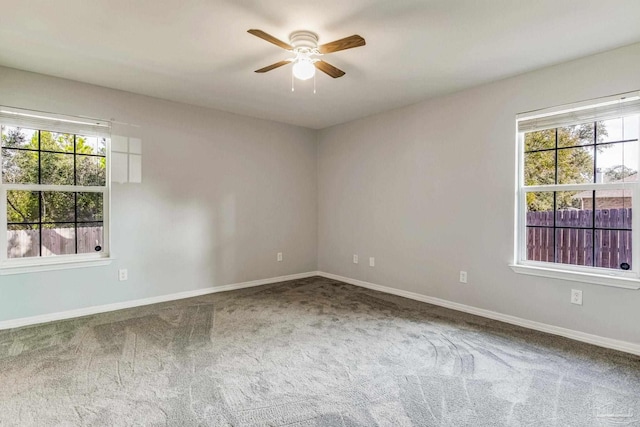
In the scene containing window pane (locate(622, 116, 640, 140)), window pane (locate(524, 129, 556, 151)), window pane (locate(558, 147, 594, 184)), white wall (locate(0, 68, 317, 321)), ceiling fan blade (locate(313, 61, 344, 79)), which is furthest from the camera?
white wall (locate(0, 68, 317, 321))

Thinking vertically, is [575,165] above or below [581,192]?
above

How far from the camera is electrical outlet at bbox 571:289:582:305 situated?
112 inches

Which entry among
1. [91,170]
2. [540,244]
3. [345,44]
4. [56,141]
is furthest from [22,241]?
[540,244]

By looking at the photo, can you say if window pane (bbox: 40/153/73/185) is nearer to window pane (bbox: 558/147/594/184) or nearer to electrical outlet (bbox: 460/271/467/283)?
electrical outlet (bbox: 460/271/467/283)

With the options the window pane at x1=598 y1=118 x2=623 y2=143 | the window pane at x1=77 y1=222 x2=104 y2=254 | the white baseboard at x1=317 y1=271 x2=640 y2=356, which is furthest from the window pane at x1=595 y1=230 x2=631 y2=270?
the window pane at x1=77 y1=222 x2=104 y2=254

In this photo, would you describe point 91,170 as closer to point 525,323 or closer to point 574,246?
point 525,323

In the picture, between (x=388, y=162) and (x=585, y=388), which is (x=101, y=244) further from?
(x=585, y=388)

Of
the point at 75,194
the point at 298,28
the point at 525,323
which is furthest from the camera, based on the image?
the point at 75,194

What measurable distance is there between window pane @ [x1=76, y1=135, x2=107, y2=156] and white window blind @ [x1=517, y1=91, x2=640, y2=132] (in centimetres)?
425

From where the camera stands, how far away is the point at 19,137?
321 centimetres

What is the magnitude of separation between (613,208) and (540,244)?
626 millimetres

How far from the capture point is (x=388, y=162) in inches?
173

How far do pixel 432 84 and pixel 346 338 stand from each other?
2612 millimetres

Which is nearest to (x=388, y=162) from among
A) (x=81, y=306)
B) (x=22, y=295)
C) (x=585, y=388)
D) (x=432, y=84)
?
(x=432, y=84)
